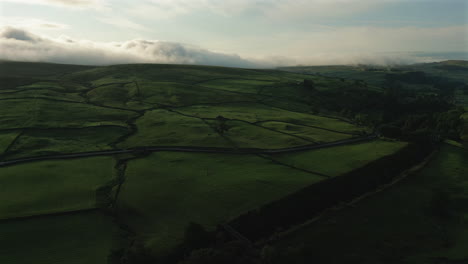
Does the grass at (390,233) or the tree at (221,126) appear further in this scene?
the tree at (221,126)

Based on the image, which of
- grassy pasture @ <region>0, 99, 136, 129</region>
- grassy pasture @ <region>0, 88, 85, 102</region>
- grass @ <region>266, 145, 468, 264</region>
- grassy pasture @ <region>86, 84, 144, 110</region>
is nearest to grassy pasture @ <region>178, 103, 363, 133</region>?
grassy pasture @ <region>86, 84, 144, 110</region>

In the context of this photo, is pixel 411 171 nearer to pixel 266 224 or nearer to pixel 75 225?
pixel 266 224

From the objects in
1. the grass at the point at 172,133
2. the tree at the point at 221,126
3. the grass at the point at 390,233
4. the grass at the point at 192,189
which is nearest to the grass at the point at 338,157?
the grass at the point at 192,189

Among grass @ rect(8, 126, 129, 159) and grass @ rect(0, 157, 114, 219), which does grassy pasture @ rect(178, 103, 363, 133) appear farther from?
grass @ rect(0, 157, 114, 219)

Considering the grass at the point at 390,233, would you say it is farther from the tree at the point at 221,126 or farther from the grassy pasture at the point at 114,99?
the grassy pasture at the point at 114,99

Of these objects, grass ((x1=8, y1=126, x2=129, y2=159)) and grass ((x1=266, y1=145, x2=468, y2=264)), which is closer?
grass ((x1=266, y1=145, x2=468, y2=264))

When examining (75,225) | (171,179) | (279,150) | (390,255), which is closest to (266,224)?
(390,255)
